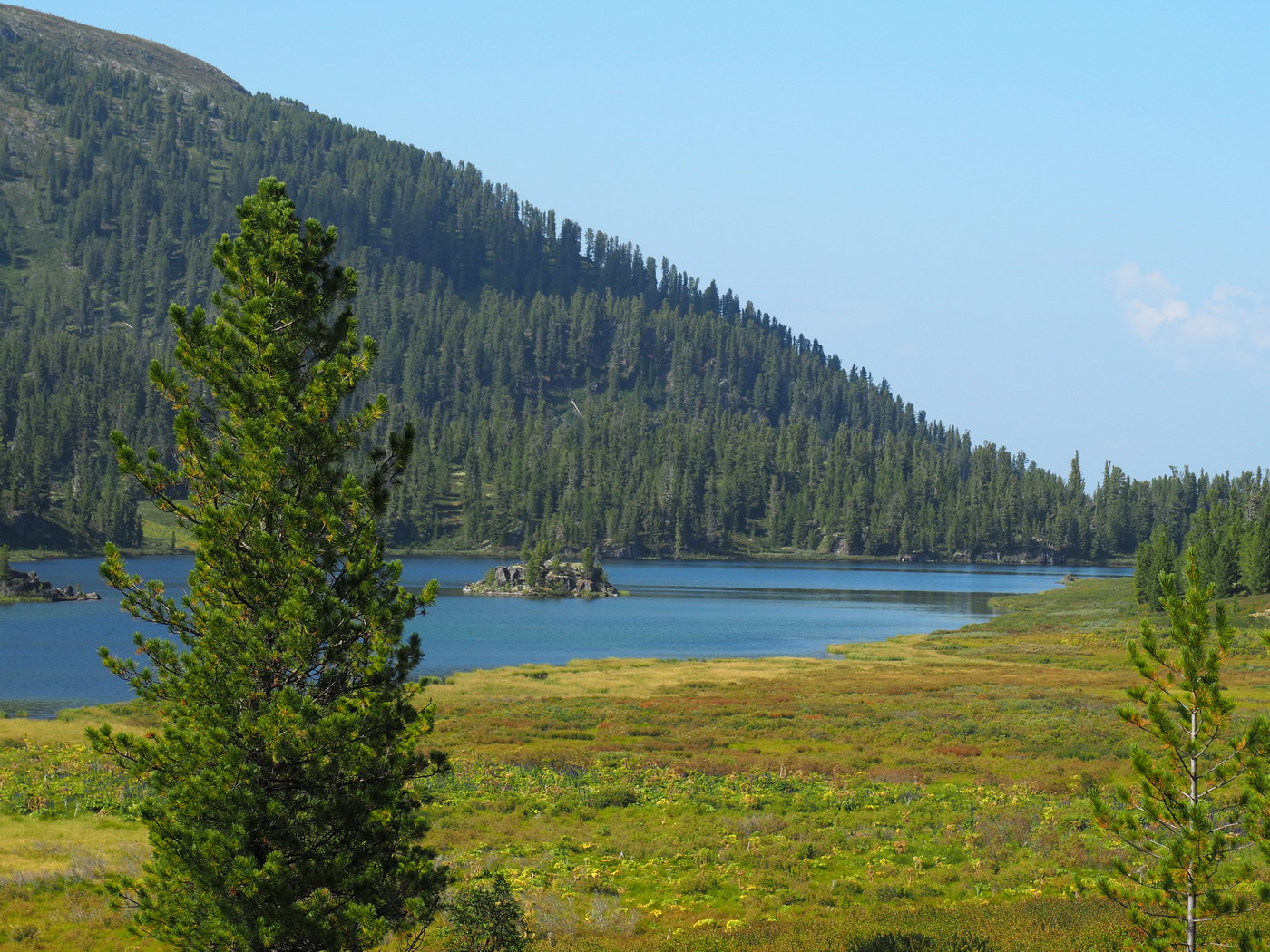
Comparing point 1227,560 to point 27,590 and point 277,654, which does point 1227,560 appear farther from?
point 27,590

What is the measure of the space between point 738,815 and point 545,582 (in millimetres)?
139612

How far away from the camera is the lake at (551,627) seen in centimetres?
8012

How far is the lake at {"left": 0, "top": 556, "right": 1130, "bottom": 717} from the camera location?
80125 mm

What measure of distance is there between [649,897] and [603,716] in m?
34.4

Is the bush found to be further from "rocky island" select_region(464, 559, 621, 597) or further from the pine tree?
"rocky island" select_region(464, 559, 621, 597)

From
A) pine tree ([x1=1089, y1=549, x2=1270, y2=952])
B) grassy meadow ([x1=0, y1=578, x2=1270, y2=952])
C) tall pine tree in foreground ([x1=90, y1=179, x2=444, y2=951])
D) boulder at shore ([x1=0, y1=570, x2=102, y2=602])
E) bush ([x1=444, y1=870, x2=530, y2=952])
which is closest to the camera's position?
pine tree ([x1=1089, y1=549, x2=1270, y2=952])

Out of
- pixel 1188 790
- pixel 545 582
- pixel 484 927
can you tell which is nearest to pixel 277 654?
pixel 484 927

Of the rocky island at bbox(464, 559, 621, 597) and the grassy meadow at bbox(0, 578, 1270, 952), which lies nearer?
the grassy meadow at bbox(0, 578, 1270, 952)

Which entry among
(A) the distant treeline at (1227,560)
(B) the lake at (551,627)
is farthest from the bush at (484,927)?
(A) the distant treeline at (1227,560)

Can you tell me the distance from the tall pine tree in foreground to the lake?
3972cm

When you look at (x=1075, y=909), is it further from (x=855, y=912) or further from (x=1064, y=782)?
(x=1064, y=782)

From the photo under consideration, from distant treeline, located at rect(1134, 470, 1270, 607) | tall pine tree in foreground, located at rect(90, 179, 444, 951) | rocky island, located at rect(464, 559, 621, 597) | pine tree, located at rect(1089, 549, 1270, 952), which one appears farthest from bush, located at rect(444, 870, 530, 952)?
rocky island, located at rect(464, 559, 621, 597)

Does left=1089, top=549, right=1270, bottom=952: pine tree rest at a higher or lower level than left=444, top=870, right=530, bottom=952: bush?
higher

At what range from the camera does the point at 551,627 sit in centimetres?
12606
